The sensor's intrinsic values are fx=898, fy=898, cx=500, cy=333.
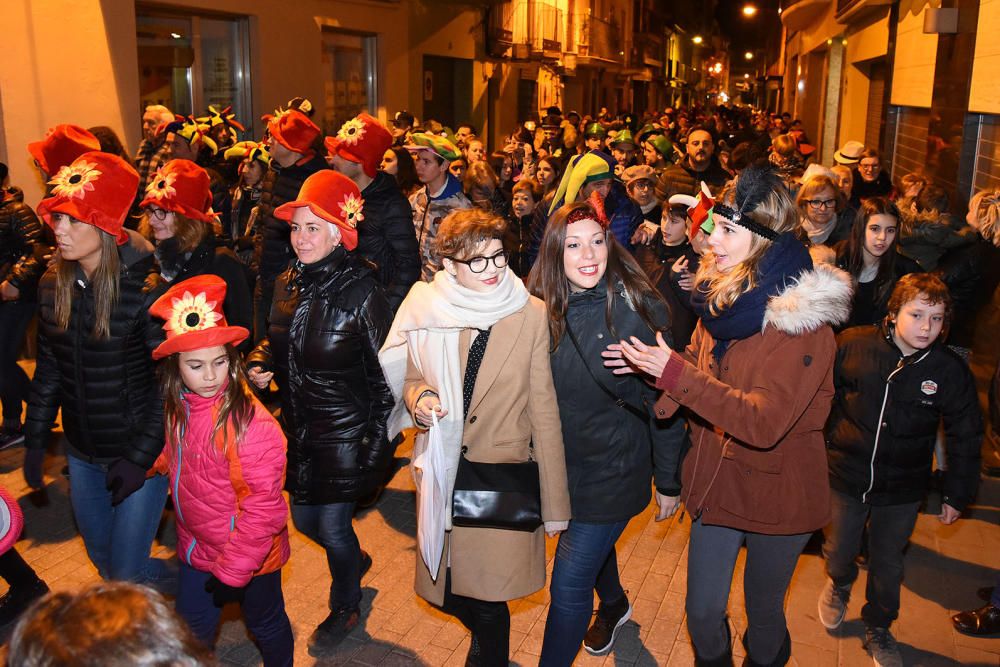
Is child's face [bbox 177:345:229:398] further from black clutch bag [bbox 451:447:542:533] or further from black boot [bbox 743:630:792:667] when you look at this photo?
black boot [bbox 743:630:792:667]

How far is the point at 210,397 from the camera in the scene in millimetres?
3480

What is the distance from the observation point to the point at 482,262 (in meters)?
3.51

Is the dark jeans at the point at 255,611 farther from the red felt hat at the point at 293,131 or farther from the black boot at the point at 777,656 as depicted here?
the red felt hat at the point at 293,131

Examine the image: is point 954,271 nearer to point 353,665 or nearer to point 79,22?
point 353,665

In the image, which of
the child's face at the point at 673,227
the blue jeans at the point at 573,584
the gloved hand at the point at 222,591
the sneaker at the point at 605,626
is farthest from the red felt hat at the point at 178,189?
the sneaker at the point at 605,626

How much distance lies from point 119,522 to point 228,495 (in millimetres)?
834

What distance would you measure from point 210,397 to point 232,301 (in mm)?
1827

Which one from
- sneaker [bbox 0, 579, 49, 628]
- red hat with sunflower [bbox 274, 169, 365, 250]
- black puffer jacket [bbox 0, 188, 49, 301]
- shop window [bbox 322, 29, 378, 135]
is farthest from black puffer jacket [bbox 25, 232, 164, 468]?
shop window [bbox 322, 29, 378, 135]

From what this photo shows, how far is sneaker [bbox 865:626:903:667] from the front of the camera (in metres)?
4.25

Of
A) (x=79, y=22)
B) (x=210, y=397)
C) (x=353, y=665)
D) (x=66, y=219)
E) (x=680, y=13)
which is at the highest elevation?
(x=680, y=13)

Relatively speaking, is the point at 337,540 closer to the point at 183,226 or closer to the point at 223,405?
the point at 223,405

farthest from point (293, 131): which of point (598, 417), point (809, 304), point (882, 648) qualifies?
point (882, 648)

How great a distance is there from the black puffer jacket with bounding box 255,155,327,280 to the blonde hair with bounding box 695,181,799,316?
376 centimetres

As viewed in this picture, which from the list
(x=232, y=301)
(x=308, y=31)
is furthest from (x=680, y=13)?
(x=232, y=301)
